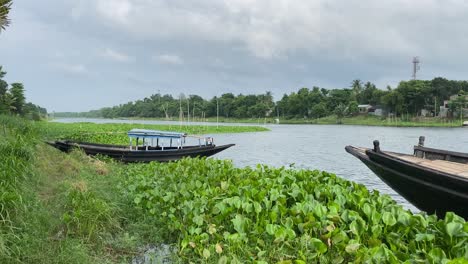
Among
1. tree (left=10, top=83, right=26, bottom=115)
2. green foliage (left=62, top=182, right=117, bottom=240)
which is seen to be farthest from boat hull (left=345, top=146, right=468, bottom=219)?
tree (left=10, top=83, right=26, bottom=115)

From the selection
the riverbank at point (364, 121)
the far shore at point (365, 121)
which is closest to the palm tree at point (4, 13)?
the far shore at point (365, 121)

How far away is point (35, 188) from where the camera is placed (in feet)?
24.0

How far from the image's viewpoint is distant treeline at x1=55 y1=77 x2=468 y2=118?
247 ft

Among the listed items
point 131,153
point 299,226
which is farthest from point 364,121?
point 299,226

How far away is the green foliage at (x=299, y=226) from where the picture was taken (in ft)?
11.4

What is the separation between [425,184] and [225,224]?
301cm

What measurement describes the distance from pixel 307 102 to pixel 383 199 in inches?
3529

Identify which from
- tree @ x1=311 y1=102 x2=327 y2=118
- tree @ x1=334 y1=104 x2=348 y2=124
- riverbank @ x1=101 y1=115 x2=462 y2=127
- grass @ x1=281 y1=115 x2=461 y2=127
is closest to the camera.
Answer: grass @ x1=281 y1=115 x2=461 y2=127

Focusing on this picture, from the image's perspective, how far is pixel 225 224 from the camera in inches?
194

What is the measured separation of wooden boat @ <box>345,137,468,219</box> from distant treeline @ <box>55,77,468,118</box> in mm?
50226

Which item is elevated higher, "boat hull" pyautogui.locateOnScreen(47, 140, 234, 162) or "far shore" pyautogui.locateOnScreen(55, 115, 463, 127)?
"far shore" pyautogui.locateOnScreen(55, 115, 463, 127)

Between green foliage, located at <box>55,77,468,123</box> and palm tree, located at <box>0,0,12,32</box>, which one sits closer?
palm tree, located at <box>0,0,12,32</box>

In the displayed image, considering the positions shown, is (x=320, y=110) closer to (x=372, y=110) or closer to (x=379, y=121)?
(x=372, y=110)

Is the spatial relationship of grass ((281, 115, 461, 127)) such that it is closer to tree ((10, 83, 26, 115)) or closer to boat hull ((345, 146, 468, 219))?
tree ((10, 83, 26, 115))
